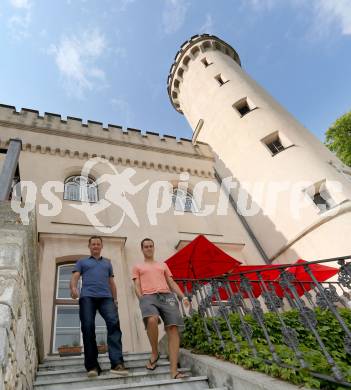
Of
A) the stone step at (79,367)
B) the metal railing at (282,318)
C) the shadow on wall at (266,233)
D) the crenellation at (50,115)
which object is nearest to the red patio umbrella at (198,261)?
the metal railing at (282,318)

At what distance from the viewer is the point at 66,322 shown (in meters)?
7.18

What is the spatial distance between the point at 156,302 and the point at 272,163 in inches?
352

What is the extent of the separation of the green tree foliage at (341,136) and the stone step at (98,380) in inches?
764

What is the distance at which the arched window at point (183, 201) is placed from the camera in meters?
11.5

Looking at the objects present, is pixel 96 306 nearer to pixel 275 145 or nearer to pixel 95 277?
pixel 95 277

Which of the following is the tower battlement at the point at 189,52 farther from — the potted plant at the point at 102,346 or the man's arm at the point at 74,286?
the man's arm at the point at 74,286

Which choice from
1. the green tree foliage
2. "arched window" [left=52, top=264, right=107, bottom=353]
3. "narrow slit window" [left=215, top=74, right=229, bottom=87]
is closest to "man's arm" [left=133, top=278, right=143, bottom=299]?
"arched window" [left=52, top=264, right=107, bottom=353]

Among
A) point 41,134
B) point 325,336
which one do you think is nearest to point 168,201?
point 41,134

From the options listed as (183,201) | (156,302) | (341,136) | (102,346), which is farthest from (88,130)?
(341,136)

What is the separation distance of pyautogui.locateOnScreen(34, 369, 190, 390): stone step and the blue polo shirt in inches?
39.8

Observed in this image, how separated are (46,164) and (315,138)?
1132 cm

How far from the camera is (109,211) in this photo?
9828 millimetres

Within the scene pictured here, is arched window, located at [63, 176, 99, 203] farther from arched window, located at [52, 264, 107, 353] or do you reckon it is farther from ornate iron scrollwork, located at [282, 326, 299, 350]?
ornate iron scrollwork, located at [282, 326, 299, 350]

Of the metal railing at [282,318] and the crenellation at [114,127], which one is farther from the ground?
the crenellation at [114,127]
